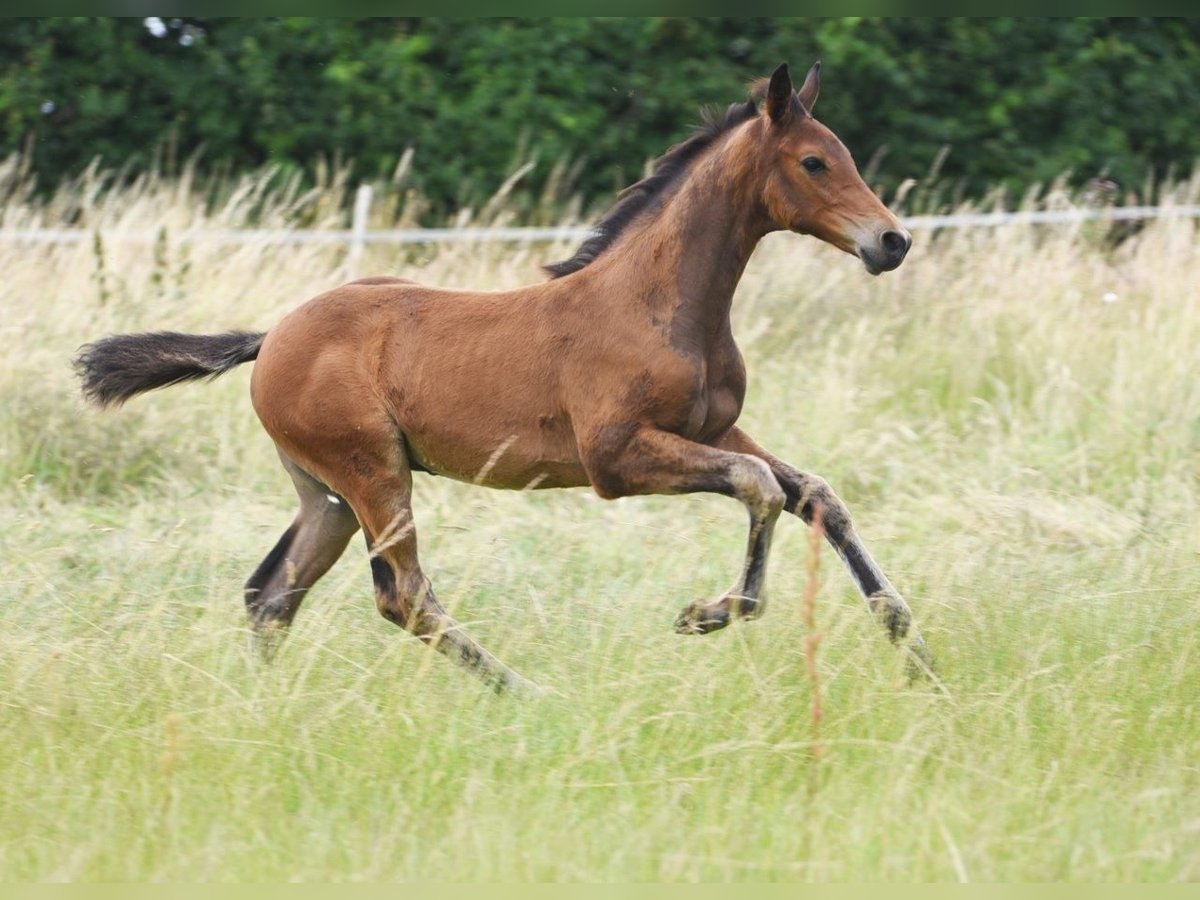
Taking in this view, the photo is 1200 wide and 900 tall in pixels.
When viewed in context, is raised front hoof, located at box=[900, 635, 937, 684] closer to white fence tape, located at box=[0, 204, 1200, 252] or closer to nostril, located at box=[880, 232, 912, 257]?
nostril, located at box=[880, 232, 912, 257]

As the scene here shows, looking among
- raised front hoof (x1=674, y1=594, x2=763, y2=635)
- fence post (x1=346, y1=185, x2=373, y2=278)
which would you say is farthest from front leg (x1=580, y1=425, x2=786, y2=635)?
fence post (x1=346, y1=185, x2=373, y2=278)

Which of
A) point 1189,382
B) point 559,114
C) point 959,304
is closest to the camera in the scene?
point 1189,382

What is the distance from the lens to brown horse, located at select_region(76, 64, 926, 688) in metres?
4.77

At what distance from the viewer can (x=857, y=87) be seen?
1400 centimetres

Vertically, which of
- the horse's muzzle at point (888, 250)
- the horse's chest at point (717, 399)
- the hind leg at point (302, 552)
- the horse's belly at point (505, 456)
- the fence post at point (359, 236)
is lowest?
the fence post at point (359, 236)

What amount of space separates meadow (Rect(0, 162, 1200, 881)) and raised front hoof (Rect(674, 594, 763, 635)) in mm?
138

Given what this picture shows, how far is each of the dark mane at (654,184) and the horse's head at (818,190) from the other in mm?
Result: 232

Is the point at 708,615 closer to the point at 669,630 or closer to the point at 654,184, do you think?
the point at 669,630

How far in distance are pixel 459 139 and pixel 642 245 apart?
8995 millimetres

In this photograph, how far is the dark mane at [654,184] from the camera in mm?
5102

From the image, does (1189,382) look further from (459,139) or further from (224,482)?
(459,139)

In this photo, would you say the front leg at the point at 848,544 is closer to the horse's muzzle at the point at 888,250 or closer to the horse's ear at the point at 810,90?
the horse's muzzle at the point at 888,250

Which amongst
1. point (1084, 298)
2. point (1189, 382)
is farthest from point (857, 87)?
point (1189, 382)

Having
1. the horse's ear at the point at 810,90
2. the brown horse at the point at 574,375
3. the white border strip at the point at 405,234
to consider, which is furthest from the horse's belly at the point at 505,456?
the white border strip at the point at 405,234
